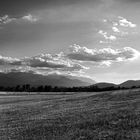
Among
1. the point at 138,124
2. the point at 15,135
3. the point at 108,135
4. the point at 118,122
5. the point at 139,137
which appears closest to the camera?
the point at 139,137

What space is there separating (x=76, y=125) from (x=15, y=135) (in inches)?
230

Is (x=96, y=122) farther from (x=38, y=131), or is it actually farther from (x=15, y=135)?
(x=15, y=135)

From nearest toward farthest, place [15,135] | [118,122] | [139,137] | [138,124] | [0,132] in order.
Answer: [139,137] < [138,124] < [118,122] < [15,135] < [0,132]

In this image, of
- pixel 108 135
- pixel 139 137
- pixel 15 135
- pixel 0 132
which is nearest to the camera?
pixel 139 137

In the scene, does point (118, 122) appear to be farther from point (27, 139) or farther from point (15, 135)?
point (15, 135)

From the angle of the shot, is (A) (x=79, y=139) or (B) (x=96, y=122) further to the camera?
(B) (x=96, y=122)

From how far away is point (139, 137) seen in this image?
55.6 feet

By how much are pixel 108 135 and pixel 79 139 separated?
213 cm

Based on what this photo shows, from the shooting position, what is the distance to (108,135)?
61.1 feet

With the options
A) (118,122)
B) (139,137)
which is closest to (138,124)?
(118,122)

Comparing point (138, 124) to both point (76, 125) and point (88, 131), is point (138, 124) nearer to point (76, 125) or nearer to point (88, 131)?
Result: point (88, 131)

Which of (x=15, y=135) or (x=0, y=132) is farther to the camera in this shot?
(x=0, y=132)

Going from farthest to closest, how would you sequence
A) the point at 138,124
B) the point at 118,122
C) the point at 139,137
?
the point at 118,122 → the point at 138,124 → the point at 139,137

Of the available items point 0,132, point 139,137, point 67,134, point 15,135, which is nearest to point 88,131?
point 67,134
